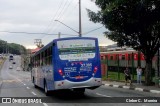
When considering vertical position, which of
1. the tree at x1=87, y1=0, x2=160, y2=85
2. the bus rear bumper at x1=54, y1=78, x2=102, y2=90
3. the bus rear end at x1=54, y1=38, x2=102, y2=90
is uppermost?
the tree at x1=87, y1=0, x2=160, y2=85

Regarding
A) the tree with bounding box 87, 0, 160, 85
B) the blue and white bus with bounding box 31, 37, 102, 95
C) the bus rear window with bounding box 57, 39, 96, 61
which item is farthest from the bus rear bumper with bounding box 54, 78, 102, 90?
the tree with bounding box 87, 0, 160, 85

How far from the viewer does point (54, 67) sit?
2005 cm

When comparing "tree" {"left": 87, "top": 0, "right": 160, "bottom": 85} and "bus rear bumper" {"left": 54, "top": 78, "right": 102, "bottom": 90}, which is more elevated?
"tree" {"left": 87, "top": 0, "right": 160, "bottom": 85}

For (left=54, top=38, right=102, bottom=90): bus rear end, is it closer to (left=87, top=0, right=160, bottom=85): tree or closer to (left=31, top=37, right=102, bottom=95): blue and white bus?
(left=31, top=37, right=102, bottom=95): blue and white bus

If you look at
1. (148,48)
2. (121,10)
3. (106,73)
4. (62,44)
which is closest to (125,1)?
(121,10)

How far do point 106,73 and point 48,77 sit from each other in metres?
22.7

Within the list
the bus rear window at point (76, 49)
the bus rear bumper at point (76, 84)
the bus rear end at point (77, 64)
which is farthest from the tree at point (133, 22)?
the bus rear bumper at point (76, 84)

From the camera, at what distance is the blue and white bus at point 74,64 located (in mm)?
19922

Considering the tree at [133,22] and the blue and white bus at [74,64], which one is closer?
the blue and white bus at [74,64]

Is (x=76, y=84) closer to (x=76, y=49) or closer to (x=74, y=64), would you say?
(x=74, y=64)

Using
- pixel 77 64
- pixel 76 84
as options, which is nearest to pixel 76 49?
pixel 77 64

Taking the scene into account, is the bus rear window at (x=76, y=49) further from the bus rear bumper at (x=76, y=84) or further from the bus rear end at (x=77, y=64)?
the bus rear bumper at (x=76, y=84)

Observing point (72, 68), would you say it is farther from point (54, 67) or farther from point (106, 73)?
point (106, 73)

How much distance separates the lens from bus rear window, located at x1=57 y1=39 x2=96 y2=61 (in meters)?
20.3
